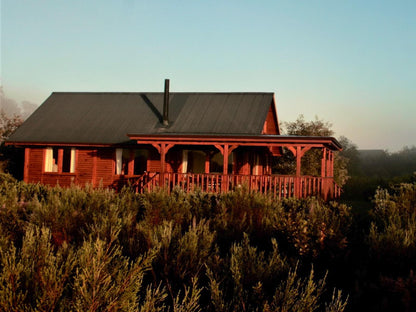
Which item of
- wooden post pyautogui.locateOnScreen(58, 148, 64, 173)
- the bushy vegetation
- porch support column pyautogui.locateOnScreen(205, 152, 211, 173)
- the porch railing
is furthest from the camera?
wooden post pyautogui.locateOnScreen(58, 148, 64, 173)

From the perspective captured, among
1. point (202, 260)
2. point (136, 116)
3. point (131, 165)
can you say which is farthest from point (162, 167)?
point (202, 260)

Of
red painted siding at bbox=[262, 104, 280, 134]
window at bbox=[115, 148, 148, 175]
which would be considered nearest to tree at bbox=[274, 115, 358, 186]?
red painted siding at bbox=[262, 104, 280, 134]

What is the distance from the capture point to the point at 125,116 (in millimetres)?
23062

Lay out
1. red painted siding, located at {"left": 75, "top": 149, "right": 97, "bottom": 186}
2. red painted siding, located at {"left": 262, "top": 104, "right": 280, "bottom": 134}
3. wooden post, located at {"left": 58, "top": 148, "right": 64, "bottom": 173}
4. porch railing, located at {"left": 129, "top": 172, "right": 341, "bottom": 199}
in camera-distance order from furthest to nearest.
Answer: red painted siding, located at {"left": 262, "top": 104, "right": 280, "bottom": 134} → wooden post, located at {"left": 58, "top": 148, "right": 64, "bottom": 173} → red painted siding, located at {"left": 75, "top": 149, "right": 97, "bottom": 186} → porch railing, located at {"left": 129, "top": 172, "right": 341, "bottom": 199}

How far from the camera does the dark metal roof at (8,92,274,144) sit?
838 inches

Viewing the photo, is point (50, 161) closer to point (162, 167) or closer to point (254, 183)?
point (162, 167)

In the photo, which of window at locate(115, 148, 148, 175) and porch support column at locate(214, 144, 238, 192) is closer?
porch support column at locate(214, 144, 238, 192)

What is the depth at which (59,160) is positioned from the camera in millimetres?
22141

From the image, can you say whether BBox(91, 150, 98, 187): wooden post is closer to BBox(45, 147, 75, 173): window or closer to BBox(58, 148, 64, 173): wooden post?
BBox(45, 147, 75, 173): window

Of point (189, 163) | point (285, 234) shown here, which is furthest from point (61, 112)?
point (285, 234)

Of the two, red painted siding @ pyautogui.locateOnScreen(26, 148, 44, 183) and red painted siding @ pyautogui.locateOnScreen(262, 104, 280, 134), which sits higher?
red painted siding @ pyautogui.locateOnScreen(262, 104, 280, 134)

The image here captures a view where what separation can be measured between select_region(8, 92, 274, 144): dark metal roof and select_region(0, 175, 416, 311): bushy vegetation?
8.59 meters

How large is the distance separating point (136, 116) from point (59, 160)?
432cm

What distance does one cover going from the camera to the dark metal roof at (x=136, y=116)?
2128cm
